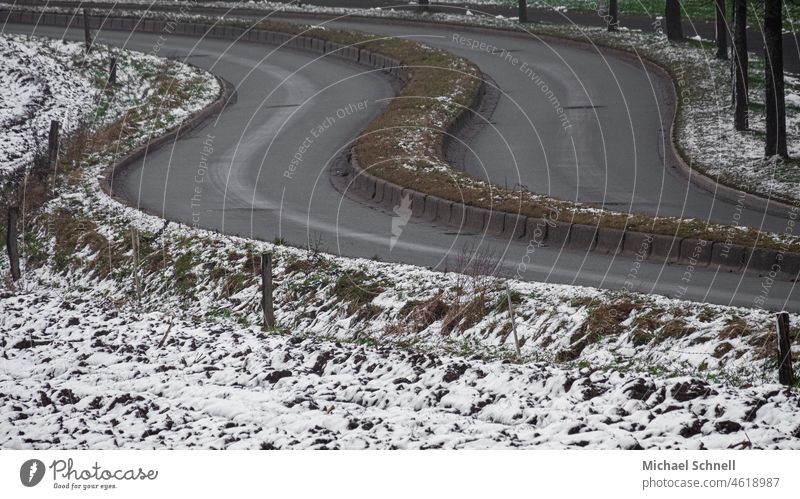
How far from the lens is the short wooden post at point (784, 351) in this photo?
10.2 m

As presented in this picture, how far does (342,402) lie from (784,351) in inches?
159

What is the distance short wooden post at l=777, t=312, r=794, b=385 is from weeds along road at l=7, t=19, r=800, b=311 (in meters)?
4.59

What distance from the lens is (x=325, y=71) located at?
39.3 meters

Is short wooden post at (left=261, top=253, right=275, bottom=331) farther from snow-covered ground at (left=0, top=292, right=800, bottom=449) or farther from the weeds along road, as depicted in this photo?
the weeds along road

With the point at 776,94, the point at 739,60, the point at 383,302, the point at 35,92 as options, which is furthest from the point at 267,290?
the point at 35,92

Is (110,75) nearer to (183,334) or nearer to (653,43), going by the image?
(653,43)

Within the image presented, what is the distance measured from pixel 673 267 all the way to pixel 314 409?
347 inches

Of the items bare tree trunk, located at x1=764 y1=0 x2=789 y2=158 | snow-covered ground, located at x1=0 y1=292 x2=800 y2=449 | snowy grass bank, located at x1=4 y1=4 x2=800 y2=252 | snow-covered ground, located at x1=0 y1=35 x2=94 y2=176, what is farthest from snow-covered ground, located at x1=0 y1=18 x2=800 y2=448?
snow-covered ground, located at x1=0 y1=35 x2=94 y2=176

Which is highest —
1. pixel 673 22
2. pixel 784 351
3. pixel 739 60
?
pixel 739 60

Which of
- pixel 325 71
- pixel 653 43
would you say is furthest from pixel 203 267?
pixel 653 43

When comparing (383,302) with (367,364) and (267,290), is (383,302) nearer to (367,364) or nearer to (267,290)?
(267,290)

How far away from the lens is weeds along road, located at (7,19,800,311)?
1794 cm

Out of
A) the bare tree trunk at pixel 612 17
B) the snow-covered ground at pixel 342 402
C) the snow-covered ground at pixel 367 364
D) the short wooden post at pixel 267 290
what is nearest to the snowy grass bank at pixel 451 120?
the bare tree trunk at pixel 612 17

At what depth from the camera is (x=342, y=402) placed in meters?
10.4
